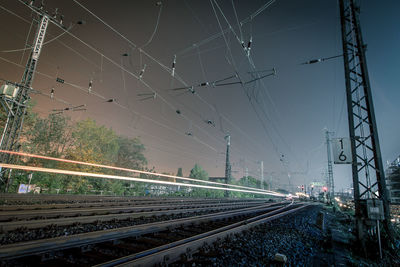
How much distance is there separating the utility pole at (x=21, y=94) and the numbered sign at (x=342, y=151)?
70.8 ft

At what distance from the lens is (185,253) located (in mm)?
4336

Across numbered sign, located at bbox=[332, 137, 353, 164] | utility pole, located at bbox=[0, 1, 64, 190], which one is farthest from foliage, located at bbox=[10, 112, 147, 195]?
numbered sign, located at bbox=[332, 137, 353, 164]

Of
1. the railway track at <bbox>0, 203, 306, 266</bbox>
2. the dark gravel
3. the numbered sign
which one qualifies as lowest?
the dark gravel

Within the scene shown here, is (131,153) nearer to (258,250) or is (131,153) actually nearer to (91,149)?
(91,149)

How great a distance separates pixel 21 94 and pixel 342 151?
22825 millimetres

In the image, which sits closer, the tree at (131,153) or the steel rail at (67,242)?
the steel rail at (67,242)

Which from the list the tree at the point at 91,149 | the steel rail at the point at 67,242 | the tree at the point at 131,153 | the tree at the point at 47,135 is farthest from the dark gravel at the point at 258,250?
the tree at the point at 131,153

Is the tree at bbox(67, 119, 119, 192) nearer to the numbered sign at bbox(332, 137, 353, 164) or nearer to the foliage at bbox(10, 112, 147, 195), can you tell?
the foliage at bbox(10, 112, 147, 195)

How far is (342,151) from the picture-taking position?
9781mm

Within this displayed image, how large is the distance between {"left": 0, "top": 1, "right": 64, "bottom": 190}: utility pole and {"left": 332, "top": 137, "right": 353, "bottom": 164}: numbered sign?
70.8ft

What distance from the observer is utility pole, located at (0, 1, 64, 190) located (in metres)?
15.7

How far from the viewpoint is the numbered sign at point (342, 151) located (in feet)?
31.4

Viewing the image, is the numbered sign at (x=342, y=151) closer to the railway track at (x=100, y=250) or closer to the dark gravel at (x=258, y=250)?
the dark gravel at (x=258, y=250)

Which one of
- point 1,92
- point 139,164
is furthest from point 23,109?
point 139,164
